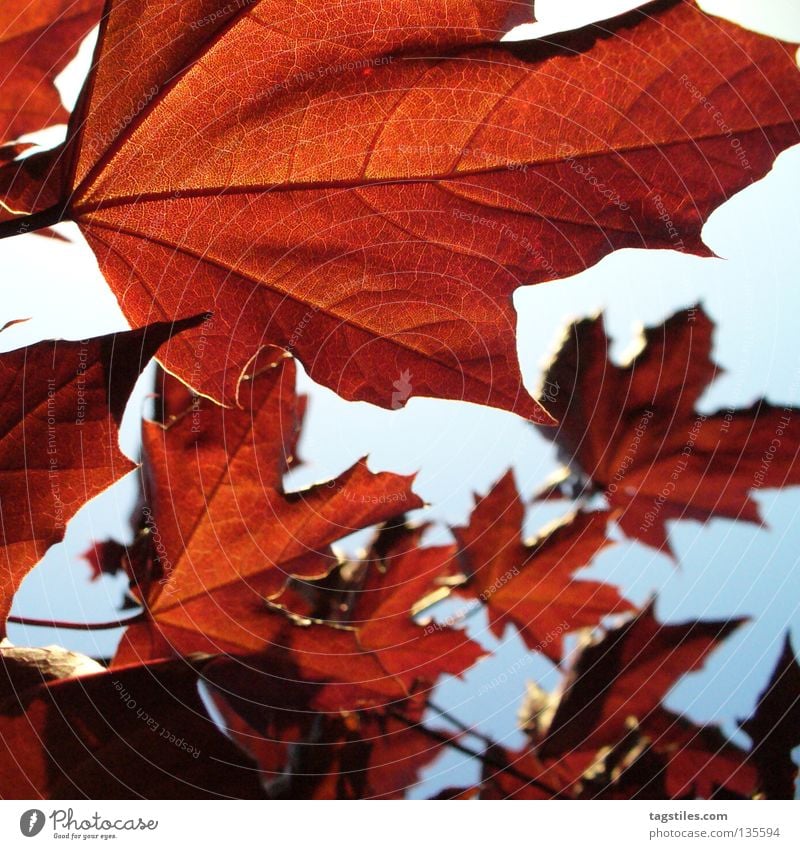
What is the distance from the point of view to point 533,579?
46 cm

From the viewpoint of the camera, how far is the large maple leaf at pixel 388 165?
1.20 ft

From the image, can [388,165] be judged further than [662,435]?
No

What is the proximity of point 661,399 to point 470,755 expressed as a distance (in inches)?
10.6

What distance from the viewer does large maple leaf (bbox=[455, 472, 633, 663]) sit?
0.46m

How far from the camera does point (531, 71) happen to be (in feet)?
1.21

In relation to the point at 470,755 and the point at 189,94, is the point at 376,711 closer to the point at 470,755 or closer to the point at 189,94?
the point at 470,755

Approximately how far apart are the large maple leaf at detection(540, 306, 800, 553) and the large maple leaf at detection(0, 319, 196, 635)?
0.90 ft

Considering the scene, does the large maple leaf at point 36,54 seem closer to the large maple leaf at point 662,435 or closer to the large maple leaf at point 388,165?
the large maple leaf at point 388,165

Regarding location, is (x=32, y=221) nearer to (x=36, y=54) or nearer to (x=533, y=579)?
(x=36, y=54)
